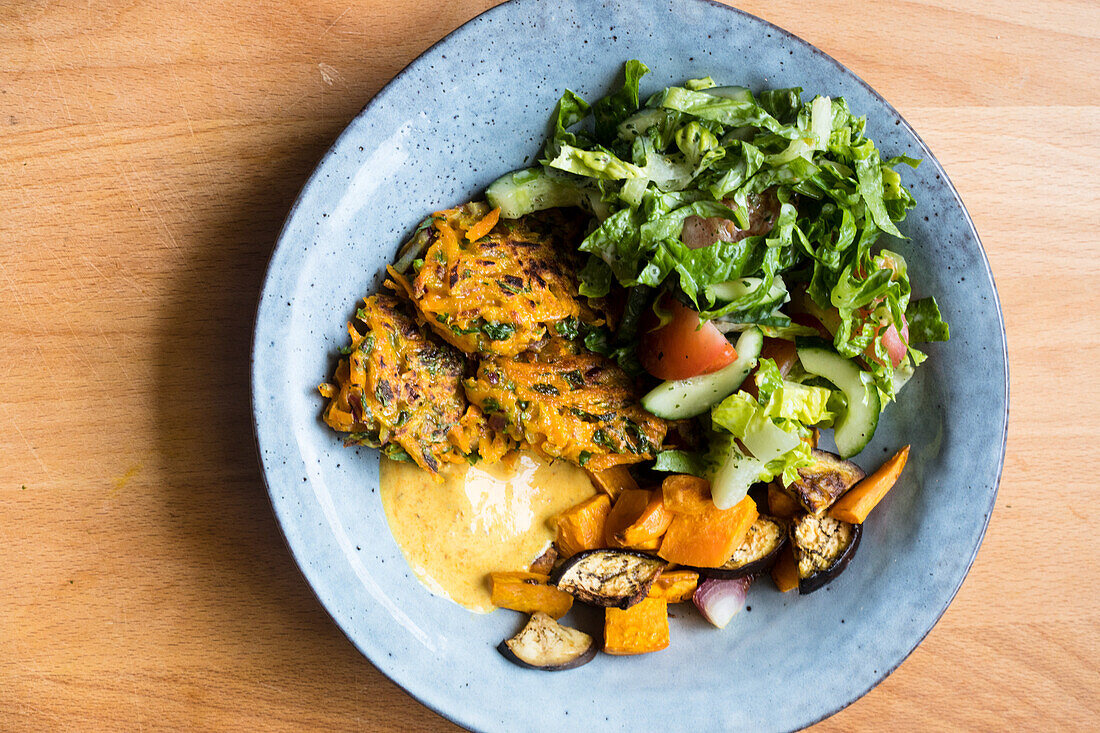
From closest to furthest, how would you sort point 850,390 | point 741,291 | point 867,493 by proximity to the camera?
point 741,291 → point 850,390 → point 867,493

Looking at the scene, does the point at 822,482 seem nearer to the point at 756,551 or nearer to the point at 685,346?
the point at 756,551

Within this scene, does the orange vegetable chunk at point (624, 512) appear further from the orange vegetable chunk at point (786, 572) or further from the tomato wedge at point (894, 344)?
the tomato wedge at point (894, 344)

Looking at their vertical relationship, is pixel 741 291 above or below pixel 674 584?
above

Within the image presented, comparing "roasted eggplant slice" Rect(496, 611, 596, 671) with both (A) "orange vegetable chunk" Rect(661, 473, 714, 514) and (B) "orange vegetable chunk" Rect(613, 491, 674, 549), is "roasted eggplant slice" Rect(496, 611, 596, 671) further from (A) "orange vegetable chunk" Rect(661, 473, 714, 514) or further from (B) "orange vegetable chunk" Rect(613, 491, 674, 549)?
(A) "orange vegetable chunk" Rect(661, 473, 714, 514)

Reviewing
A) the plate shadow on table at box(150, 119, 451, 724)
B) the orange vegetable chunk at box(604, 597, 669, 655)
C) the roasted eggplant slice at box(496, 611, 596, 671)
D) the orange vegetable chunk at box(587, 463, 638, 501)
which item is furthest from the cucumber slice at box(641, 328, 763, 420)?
the plate shadow on table at box(150, 119, 451, 724)

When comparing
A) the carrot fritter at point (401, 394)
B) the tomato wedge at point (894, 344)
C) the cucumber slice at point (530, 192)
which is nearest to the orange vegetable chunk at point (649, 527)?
the carrot fritter at point (401, 394)

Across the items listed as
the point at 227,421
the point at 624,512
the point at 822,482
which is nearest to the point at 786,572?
the point at 822,482
